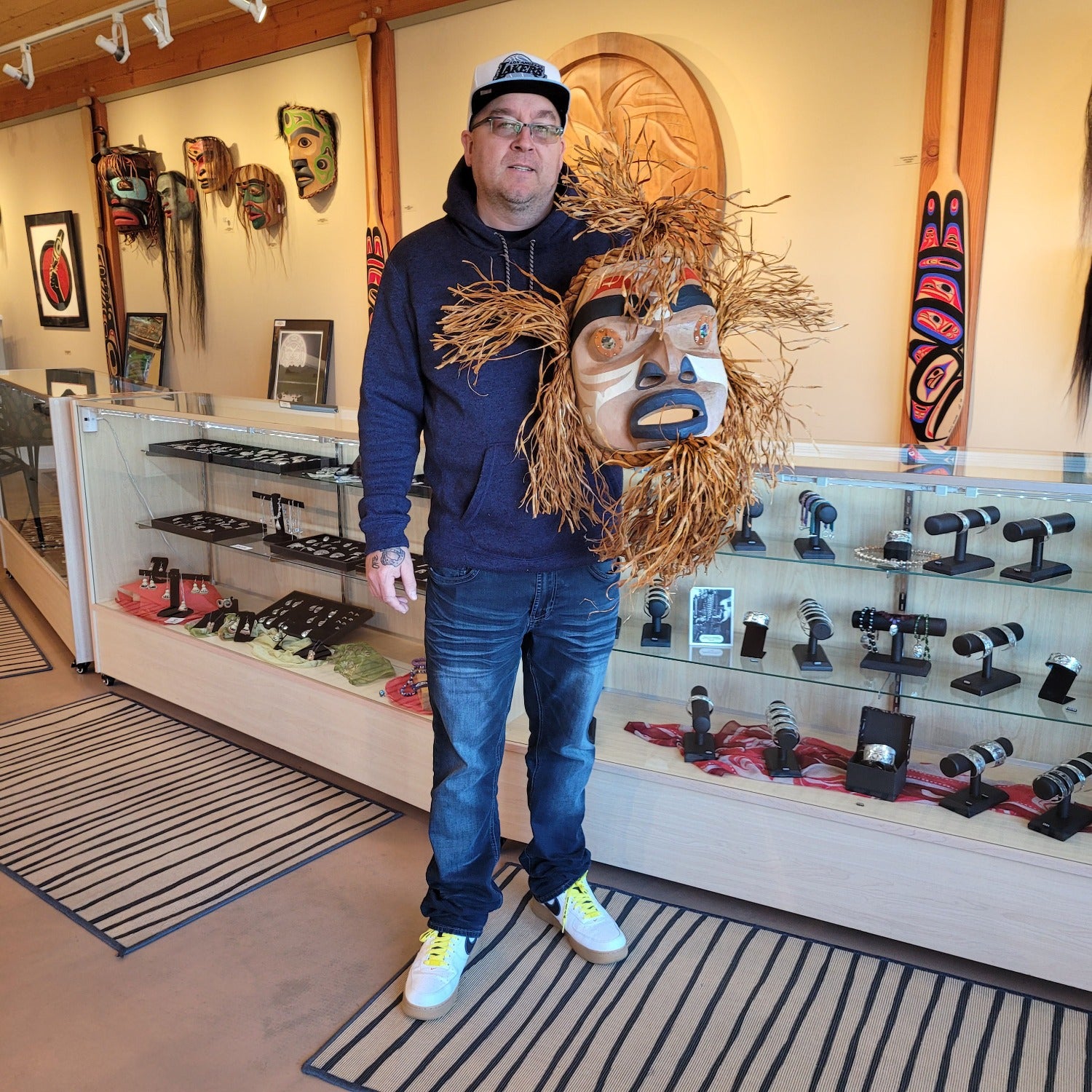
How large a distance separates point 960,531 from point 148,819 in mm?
1983

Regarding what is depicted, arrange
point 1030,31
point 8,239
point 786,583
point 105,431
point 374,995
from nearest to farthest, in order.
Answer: point 374,995, point 786,583, point 1030,31, point 105,431, point 8,239

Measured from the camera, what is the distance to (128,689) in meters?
3.23

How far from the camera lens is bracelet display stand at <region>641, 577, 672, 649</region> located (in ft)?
6.86

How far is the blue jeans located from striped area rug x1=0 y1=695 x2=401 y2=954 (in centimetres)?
64

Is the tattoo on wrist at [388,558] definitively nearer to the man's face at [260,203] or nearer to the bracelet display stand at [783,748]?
the bracelet display stand at [783,748]

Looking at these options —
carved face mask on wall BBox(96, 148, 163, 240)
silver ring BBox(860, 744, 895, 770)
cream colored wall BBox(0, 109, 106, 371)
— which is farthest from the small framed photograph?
cream colored wall BBox(0, 109, 106, 371)

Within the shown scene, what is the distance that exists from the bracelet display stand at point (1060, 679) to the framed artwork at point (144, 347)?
5.33 m

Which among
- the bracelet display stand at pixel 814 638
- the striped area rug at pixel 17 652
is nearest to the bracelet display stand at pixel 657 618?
the bracelet display stand at pixel 814 638

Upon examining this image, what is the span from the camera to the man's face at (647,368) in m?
1.33

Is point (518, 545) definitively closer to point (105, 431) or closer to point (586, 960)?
point (586, 960)

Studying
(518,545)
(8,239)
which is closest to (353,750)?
(518,545)

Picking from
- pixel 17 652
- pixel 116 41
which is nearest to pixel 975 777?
pixel 17 652

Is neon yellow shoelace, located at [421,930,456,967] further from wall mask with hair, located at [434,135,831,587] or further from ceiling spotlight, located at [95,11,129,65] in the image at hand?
ceiling spotlight, located at [95,11,129,65]

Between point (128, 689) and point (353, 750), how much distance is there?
1.22 metres
